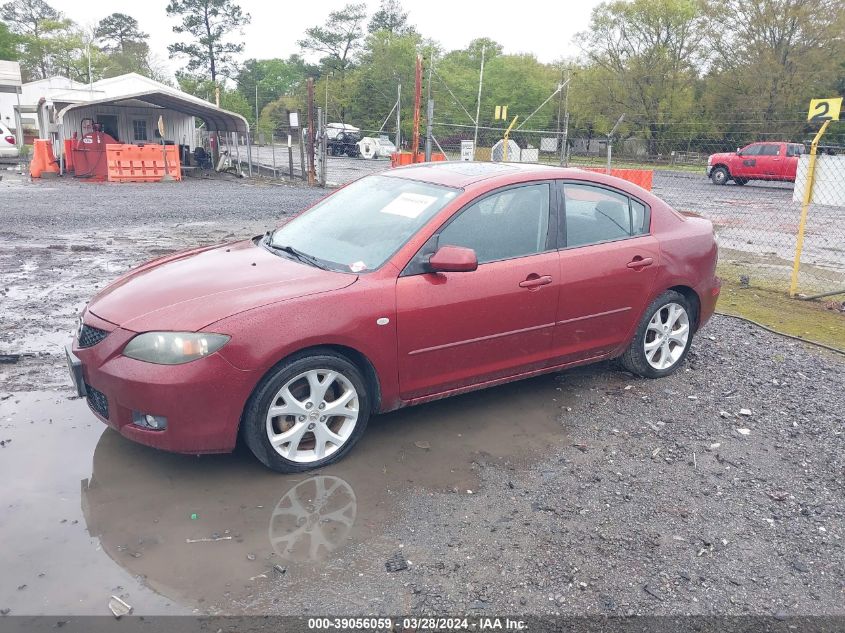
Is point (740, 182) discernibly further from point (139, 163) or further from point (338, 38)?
point (338, 38)

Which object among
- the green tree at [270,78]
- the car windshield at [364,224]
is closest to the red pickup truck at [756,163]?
the car windshield at [364,224]

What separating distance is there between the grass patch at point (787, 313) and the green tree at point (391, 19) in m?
73.1

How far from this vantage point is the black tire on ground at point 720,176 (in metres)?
27.4

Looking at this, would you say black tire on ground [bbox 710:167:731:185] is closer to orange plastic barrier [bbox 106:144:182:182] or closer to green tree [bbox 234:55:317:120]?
orange plastic barrier [bbox 106:144:182:182]

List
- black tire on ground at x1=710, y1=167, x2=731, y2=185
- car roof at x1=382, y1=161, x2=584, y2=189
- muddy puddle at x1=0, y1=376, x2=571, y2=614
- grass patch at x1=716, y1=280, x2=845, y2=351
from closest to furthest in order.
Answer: muddy puddle at x1=0, y1=376, x2=571, y2=614
car roof at x1=382, y1=161, x2=584, y2=189
grass patch at x1=716, y1=280, x2=845, y2=351
black tire on ground at x1=710, y1=167, x2=731, y2=185

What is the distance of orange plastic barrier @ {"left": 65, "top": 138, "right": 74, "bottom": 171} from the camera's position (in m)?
24.3

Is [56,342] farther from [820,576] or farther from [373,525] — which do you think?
[820,576]

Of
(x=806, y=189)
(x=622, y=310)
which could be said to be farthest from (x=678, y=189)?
(x=622, y=310)

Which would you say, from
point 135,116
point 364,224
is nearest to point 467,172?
point 364,224

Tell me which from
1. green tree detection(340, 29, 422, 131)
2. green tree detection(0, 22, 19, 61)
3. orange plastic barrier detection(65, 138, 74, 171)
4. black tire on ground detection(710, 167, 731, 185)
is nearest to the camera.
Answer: orange plastic barrier detection(65, 138, 74, 171)

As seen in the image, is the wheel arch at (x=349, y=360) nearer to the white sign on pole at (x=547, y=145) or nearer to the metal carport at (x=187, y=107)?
the white sign on pole at (x=547, y=145)

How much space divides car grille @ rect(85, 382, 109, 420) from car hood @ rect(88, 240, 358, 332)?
0.40 meters

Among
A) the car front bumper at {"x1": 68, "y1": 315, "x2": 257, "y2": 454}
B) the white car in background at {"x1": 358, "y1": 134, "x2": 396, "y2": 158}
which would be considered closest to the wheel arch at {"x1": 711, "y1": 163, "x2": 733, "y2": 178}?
the white car in background at {"x1": 358, "y1": 134, "x2": 396, "y2": 158}

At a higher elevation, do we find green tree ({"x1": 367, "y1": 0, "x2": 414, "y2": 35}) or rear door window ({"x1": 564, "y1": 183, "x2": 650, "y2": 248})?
green tree ({"x1": 367, "y1": 0, "x2": 414, "y2": 35})
